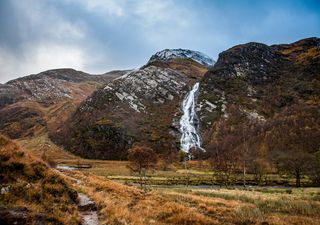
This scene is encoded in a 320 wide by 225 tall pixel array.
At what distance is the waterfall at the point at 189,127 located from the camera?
162 metres

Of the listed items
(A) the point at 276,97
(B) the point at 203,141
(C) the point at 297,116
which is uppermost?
(A) the point at 276,97

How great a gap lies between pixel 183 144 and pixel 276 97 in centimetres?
7262

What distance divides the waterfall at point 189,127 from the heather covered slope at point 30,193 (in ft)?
467

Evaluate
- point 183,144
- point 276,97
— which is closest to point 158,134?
point 183,144

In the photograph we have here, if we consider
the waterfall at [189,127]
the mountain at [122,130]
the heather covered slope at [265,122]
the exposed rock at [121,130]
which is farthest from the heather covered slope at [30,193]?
the exposed rock at [121,130]

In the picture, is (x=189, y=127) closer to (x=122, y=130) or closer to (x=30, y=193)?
(x=122, y=130)

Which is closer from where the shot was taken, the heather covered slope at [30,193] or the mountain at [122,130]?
the heather covered slope at [30,193]

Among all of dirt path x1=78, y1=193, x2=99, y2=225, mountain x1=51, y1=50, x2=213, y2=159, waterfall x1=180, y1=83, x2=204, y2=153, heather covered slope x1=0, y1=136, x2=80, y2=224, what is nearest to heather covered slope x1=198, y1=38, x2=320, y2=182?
waterfall x1=180, y1=83, x2=204, y2=153

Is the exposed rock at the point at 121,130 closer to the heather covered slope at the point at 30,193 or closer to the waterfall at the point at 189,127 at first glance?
the waterfall at the point at 189,127

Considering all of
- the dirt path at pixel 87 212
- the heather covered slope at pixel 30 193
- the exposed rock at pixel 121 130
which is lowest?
the dirt path at pixel 87 212

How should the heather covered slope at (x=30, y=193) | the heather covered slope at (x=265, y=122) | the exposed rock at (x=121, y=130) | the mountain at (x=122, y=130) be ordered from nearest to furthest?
the heather covered slope at (x=30, y=193) < the heather covered slope at (x=265, y=122) < the mountain at (x=122, y=130) < the exposed rock at (x=121, y=130)

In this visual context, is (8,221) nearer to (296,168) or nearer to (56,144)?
(296,168)

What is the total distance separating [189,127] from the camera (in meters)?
175

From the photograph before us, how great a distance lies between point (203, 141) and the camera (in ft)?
531
